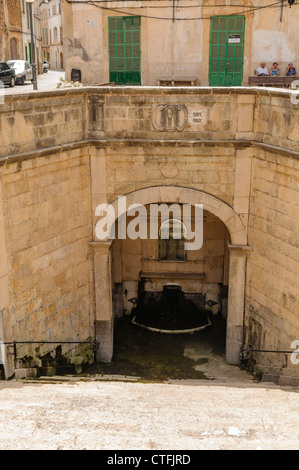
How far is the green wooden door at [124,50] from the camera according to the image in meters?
15.9

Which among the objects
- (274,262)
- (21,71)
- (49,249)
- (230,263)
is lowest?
(230,263)

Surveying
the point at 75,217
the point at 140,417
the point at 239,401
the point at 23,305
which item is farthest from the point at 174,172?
the point at 140,417

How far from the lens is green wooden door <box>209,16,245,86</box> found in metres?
15.6

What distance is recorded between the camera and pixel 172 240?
15.5 meters

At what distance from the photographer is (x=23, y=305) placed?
10461 millimetres

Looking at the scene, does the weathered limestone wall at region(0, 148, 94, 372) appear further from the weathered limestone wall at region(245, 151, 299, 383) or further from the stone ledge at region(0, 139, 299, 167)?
the weathered limestone wall at region(245, 151, 299, 383)

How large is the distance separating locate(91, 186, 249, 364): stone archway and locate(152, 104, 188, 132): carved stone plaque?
1382 millimetres

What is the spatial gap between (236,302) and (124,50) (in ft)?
29.5

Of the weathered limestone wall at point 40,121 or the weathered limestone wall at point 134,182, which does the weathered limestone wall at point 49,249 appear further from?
the weathered limestone wall at point 40,121

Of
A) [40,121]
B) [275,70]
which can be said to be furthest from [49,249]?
[275,70]

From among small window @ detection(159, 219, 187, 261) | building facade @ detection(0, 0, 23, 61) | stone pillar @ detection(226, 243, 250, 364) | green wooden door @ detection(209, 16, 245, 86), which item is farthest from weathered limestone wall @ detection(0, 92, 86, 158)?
building facade @ detection(0, 0, 23, 61)

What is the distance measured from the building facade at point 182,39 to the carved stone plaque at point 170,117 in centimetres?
543

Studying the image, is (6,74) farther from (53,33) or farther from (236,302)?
(53,33)

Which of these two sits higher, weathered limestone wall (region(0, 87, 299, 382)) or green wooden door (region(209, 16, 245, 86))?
green wooden door (region(209, 16, 245, 86))
